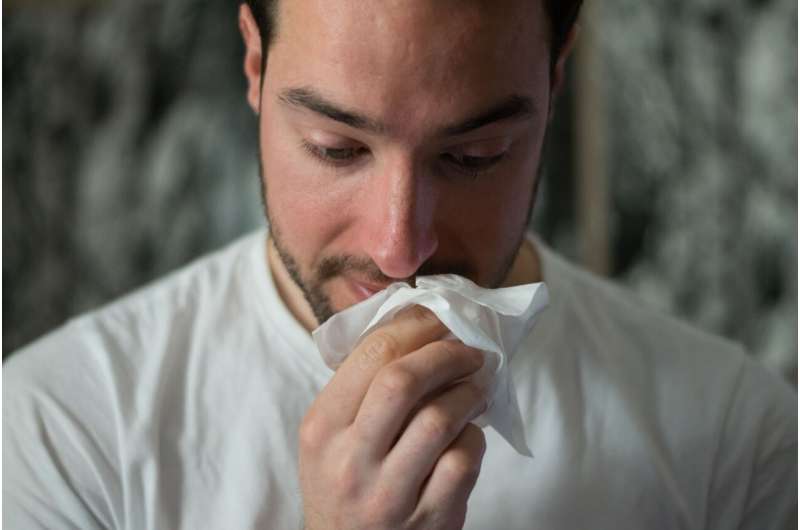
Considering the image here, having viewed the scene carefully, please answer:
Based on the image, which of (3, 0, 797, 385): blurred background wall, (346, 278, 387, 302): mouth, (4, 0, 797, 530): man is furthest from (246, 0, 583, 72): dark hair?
(3, 0, 797, 385): blurred background wall

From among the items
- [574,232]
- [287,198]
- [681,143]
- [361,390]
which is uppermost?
[287,198]

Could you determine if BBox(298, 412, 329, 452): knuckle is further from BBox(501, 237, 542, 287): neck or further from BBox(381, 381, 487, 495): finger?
BBox(501, 237, 542, 287): neck

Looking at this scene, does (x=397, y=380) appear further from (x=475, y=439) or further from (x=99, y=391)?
(x=99, y=391)

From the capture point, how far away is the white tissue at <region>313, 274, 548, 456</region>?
895 millimetres

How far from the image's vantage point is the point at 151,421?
103 cm

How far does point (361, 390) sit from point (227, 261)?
41 cm

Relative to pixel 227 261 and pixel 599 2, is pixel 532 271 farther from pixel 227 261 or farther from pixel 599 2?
pixel 599 2

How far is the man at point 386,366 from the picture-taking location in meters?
0.87

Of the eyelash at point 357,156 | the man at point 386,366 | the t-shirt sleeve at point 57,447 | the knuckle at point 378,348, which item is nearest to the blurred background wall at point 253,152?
the man at point 386,366

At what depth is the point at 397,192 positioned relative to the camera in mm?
886

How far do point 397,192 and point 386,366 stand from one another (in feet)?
0.51

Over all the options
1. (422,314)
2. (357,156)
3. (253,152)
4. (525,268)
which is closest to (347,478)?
(422,314)

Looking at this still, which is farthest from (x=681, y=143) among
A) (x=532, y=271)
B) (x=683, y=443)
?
(x=683, y=443)

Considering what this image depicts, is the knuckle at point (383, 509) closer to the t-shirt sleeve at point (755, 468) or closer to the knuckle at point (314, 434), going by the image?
the knuckle at point (314, 434)
